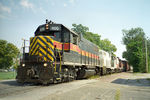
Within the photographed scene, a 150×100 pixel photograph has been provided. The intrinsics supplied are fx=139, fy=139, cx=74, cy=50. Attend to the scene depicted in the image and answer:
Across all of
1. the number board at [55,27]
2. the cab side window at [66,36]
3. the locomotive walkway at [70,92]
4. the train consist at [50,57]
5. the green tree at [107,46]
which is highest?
the green tree at [107,46]

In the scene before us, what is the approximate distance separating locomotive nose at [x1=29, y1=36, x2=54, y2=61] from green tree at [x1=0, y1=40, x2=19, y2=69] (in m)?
35.6

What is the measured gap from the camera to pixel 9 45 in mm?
44094

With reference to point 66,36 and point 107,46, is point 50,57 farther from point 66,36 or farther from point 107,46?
point 107,46

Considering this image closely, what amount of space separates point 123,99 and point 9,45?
45.2 meters

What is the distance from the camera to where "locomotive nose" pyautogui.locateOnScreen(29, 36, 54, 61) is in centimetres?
865

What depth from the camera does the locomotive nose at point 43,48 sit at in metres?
8.65

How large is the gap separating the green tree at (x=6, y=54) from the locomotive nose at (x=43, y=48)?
35.6 metres

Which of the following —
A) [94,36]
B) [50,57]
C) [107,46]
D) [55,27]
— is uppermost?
[94,36]

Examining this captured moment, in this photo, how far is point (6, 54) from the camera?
42688mm

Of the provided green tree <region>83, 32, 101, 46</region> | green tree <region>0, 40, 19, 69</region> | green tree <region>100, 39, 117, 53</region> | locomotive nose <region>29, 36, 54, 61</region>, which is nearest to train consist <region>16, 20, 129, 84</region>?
locomotive nose <region>29, 36, 54, 61</region>

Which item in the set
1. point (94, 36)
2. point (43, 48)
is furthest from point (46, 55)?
point (94, 36)

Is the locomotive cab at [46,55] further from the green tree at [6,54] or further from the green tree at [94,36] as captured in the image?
the green tree at [94,36]

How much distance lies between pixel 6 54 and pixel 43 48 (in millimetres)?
38711

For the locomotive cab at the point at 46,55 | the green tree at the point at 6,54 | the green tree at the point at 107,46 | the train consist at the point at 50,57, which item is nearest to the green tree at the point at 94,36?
the green tree at the point at 107,46
